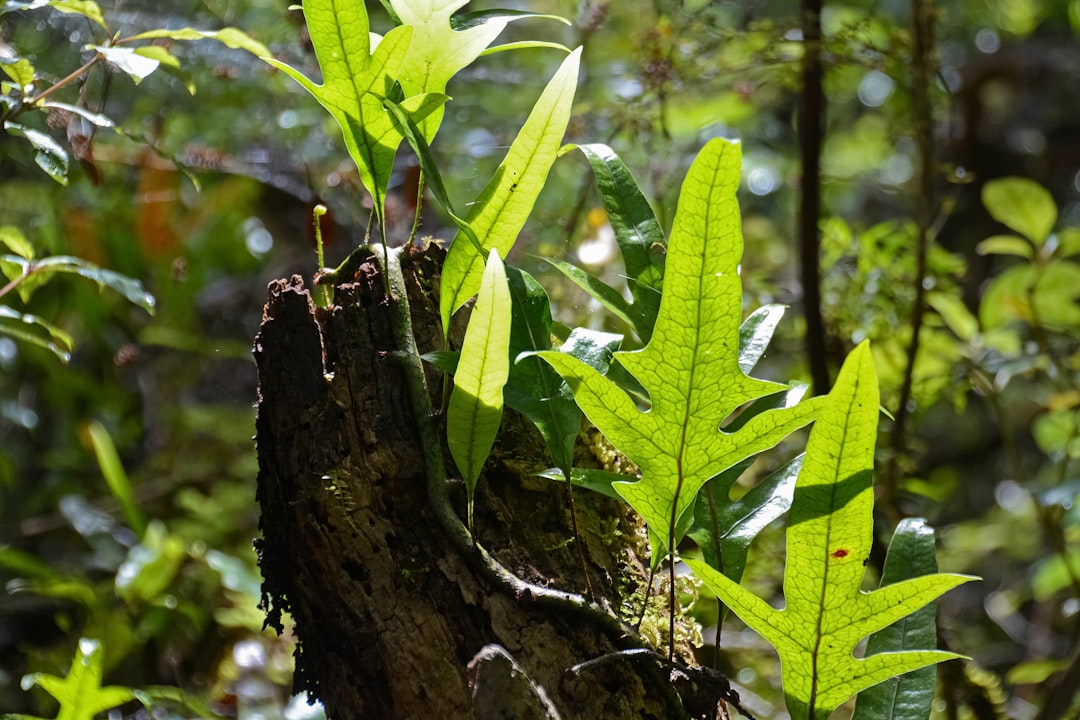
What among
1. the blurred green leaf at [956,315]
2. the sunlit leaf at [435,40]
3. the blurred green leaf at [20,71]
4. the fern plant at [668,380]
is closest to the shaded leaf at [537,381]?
the fern plant at [668,380]

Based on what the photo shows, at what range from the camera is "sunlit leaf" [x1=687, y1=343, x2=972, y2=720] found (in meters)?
0.68

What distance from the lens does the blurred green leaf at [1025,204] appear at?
5.46 ft

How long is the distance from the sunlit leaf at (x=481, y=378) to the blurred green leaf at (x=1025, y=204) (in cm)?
134

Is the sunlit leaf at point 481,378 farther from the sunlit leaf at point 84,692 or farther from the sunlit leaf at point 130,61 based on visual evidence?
the sunlit leaf at point 84,692

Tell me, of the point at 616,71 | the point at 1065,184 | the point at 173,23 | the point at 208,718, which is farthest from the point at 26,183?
the point at 1065,184

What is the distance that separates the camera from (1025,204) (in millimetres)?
1675

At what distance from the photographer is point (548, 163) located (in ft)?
2.68

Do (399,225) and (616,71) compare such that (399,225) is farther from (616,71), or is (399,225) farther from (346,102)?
(346,102)

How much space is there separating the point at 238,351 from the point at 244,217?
24.8 inches

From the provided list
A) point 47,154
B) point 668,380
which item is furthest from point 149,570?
point 668,380

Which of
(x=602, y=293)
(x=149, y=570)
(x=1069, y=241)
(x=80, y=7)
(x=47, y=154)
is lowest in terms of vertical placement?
(x=149, y=570)

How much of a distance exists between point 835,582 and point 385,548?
386mm

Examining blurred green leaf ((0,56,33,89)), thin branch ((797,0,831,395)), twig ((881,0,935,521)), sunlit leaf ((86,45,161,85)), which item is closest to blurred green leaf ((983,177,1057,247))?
twig ((881,0,935,521))

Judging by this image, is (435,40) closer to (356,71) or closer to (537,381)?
(356,71)
